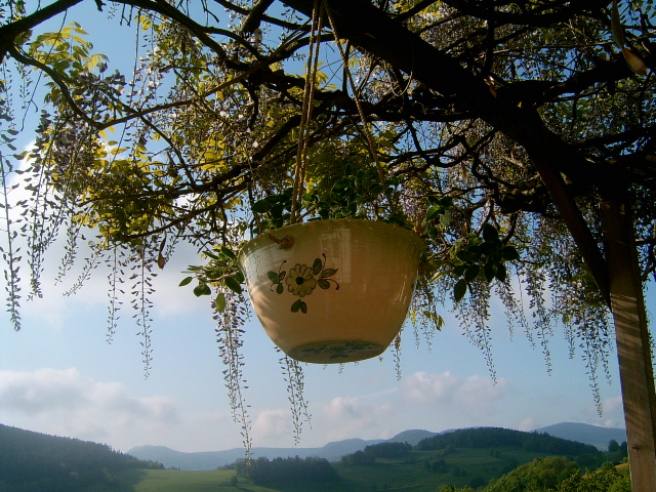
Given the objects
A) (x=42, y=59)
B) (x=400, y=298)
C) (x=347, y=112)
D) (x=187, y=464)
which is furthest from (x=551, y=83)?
(x=187, y=464)

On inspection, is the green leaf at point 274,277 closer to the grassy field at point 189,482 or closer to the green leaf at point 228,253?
the green leaf at point 228,253

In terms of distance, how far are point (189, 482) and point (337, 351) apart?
243cm

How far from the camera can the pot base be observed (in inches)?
36.4

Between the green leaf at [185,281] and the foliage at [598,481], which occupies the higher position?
the green leaf at [185,281]

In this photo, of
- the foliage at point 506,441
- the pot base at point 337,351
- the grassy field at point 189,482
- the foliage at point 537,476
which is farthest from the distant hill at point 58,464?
the pot base at point 337,351

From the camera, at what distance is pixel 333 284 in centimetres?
90

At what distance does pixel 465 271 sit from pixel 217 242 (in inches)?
36.5

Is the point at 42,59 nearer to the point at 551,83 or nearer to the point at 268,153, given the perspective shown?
the point at 268,153

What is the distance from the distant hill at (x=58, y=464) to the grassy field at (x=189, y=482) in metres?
0.12

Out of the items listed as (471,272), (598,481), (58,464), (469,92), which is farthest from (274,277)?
(58,464)

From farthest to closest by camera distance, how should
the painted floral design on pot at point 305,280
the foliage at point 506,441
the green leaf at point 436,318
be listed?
the foliage at point 506,441 → the green leaf at point 436,318 → the painted floral design on pot at point 305,280

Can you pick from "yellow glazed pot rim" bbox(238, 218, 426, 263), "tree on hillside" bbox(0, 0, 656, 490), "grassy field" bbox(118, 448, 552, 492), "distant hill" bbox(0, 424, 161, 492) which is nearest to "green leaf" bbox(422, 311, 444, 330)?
"tree on hillside" bbox(0, 0, 656, 490)

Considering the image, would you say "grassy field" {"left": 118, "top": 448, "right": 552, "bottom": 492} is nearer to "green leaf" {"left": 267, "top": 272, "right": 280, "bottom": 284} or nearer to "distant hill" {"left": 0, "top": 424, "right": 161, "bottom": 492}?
"distant hill" {"left": 0, "top": 424, "right": 161, "bottom": 492}

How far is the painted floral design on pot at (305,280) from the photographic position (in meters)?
0.90
